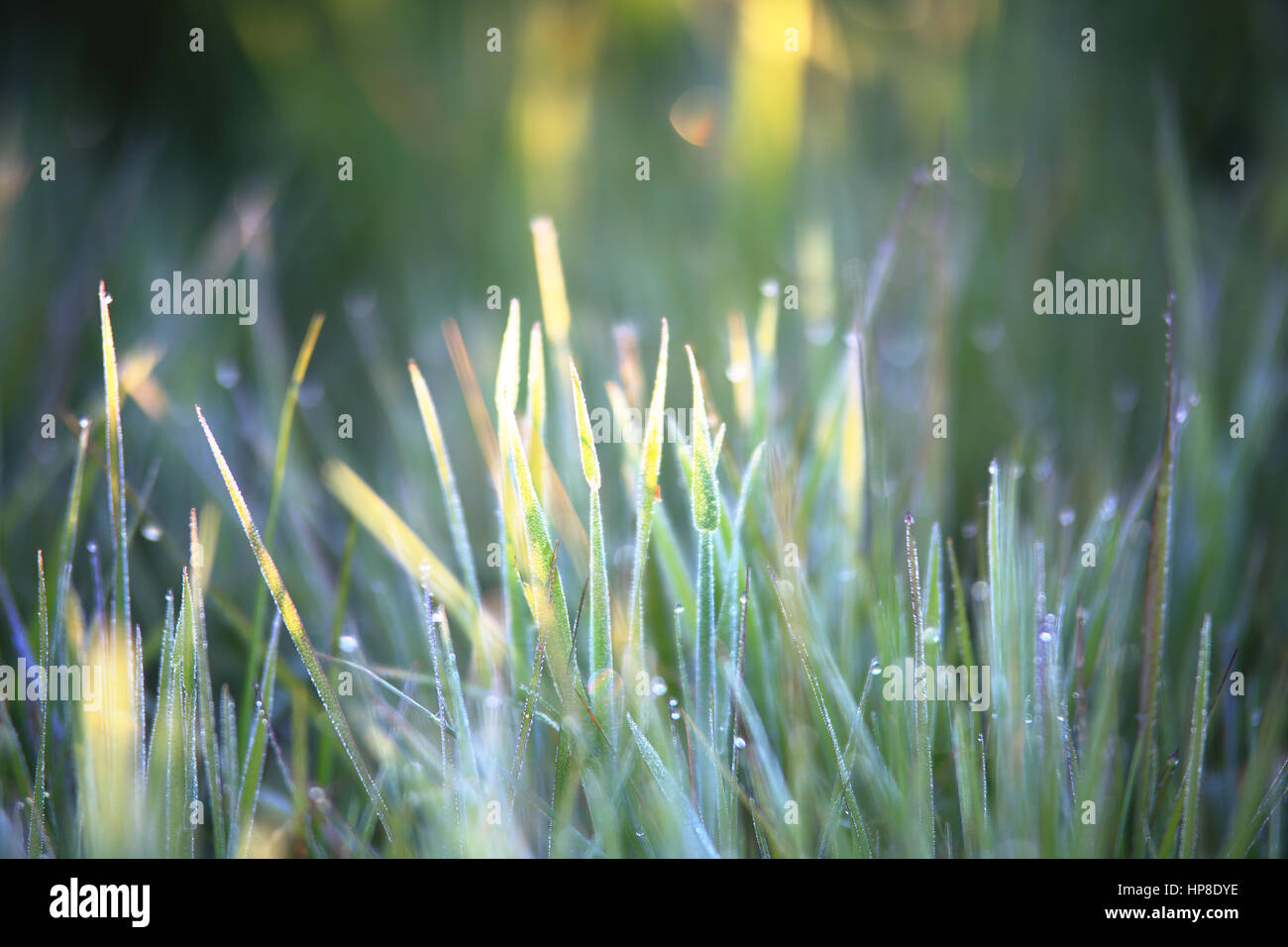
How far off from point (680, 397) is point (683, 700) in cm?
35

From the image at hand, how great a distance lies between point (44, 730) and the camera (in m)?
0.54

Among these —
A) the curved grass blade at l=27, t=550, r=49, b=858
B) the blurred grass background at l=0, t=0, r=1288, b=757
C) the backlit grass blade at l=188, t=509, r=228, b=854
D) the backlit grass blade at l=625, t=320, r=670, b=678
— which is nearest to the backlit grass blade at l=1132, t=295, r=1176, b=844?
the blurred grass background at l=0, t=0, r=1288, b=757

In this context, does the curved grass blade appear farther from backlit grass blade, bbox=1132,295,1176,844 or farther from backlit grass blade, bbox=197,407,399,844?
backlit grass blade, bbox=1132,295,1176,844

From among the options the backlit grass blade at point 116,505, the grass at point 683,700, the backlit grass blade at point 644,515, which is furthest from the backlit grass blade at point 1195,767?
the backlit grass blade at point 116,505

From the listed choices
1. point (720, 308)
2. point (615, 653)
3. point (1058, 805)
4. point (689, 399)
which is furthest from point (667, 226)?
point (1058, 805)

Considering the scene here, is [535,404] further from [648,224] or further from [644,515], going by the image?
[648,224]

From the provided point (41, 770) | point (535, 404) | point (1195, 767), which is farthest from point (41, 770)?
point (1195, 767)

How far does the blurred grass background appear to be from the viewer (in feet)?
2.60

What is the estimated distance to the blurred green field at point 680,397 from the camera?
54cm

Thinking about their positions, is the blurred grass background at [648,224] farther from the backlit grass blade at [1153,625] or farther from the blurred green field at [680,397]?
the backlit grass blade at [1153,625]

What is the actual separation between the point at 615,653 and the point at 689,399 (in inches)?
11.7

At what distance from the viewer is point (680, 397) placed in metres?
0.86

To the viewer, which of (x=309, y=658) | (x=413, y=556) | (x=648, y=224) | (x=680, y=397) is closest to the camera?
(x=309, y=658)

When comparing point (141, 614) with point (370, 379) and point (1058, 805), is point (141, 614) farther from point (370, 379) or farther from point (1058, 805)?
point (1058, 805)
